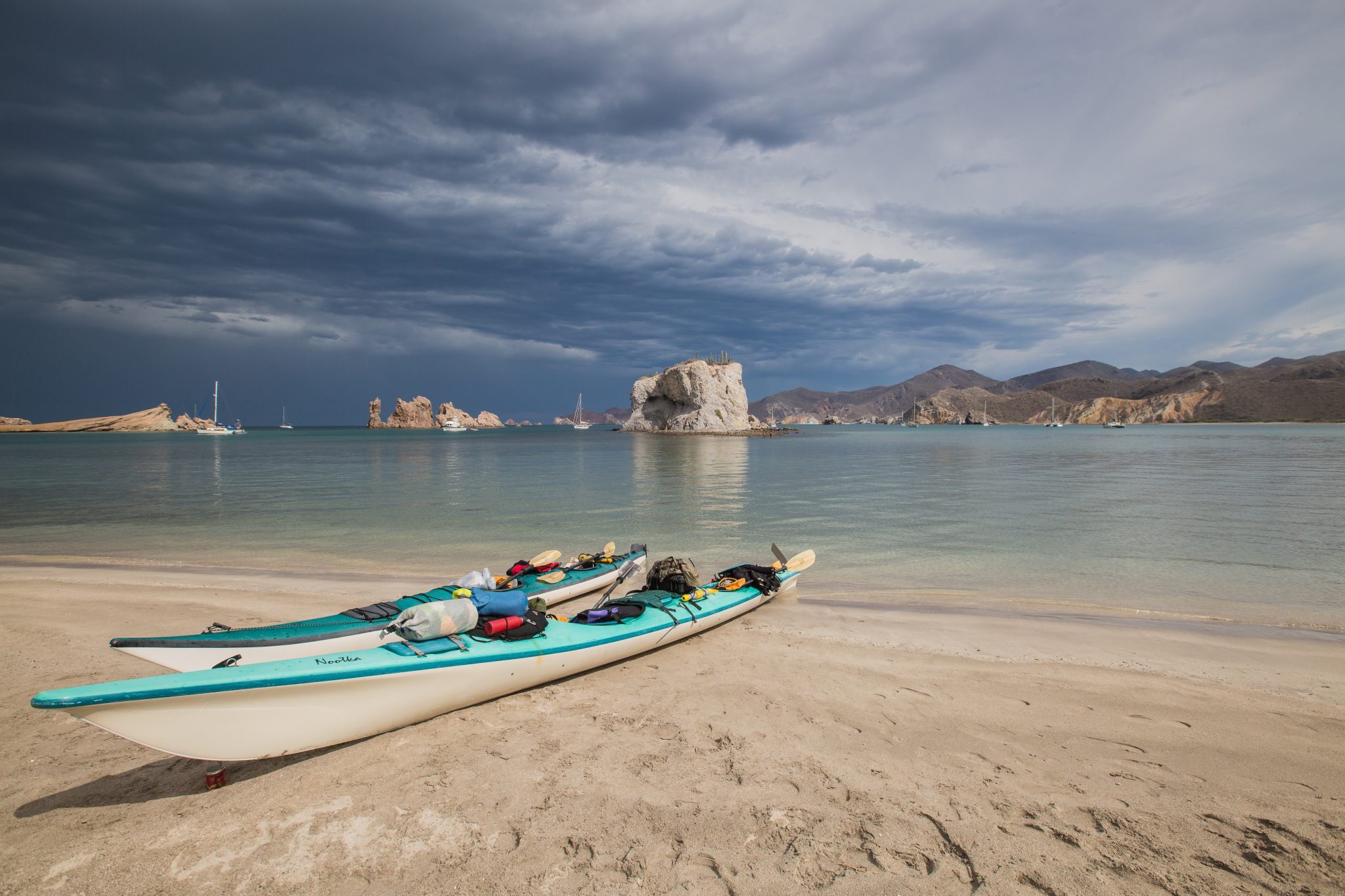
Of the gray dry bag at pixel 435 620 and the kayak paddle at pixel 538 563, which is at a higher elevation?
the gray dry bag at pixel 435 620

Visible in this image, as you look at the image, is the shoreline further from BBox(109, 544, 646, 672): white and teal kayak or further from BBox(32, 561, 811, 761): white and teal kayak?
BBox(32, 561, 811, 761): white and teal kayak

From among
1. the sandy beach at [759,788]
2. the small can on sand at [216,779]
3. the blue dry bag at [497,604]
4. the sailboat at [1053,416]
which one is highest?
the sailboat at [1053,416]

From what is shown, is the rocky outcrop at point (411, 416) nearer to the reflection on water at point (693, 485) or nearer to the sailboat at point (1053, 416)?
the reflection on water at point (693, 485)

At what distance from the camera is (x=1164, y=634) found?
21.5 feet

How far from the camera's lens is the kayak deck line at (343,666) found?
2926 millimetres

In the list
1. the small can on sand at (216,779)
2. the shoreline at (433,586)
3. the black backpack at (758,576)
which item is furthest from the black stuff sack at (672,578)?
the small can on sand at (216,779)

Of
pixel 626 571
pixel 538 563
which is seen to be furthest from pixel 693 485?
pixel 538 563

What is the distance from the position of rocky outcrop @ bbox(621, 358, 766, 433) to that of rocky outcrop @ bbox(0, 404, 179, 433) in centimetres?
10361

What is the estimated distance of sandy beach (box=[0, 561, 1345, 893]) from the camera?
284cm

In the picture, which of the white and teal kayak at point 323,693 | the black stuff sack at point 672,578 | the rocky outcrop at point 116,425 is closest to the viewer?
the white and teal kayak at point 323,693

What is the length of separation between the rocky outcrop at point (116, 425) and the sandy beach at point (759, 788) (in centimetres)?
15244

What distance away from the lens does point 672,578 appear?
21.9ft

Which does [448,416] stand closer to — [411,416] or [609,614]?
[411,416]

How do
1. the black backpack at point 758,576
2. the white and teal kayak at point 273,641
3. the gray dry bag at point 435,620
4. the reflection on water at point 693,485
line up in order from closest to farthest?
the white and teal kayak at point 273,641 → the gray dry bag at point 435,620 → the black backpack at point 758,576 → the reflection on water at point 693,485
